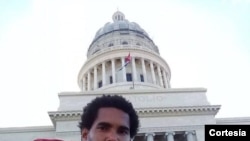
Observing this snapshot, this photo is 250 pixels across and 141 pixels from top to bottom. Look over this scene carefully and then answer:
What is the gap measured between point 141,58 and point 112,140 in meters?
48.2

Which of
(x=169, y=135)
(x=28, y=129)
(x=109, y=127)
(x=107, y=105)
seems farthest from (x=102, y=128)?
(x=28, y=129)

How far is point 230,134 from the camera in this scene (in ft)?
13.3

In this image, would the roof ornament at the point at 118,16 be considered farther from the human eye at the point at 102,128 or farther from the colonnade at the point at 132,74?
the human eye at the point at 102,128

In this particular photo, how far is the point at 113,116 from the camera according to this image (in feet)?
12.6

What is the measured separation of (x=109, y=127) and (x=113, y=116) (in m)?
0.16

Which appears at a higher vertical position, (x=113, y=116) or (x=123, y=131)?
(x=113, y=116)

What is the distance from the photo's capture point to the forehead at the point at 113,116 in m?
3.78

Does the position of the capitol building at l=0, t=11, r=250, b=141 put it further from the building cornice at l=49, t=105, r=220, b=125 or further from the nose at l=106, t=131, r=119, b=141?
the nose at l=106, t=131, r=119, b=141

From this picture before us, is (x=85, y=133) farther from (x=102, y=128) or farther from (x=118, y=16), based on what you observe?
(x=118, y=16)

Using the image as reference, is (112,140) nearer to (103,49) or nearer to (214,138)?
(214,138)

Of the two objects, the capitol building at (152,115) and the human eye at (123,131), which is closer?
the human eye at (123,131)

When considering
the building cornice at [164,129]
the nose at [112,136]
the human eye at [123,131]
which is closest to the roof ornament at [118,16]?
the building cornice at [164,129]

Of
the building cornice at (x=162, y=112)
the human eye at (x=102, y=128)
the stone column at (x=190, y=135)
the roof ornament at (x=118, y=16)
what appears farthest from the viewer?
the roof ornament at (x=118, y=16)

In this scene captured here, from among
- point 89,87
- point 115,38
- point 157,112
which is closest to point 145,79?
point 89,87
